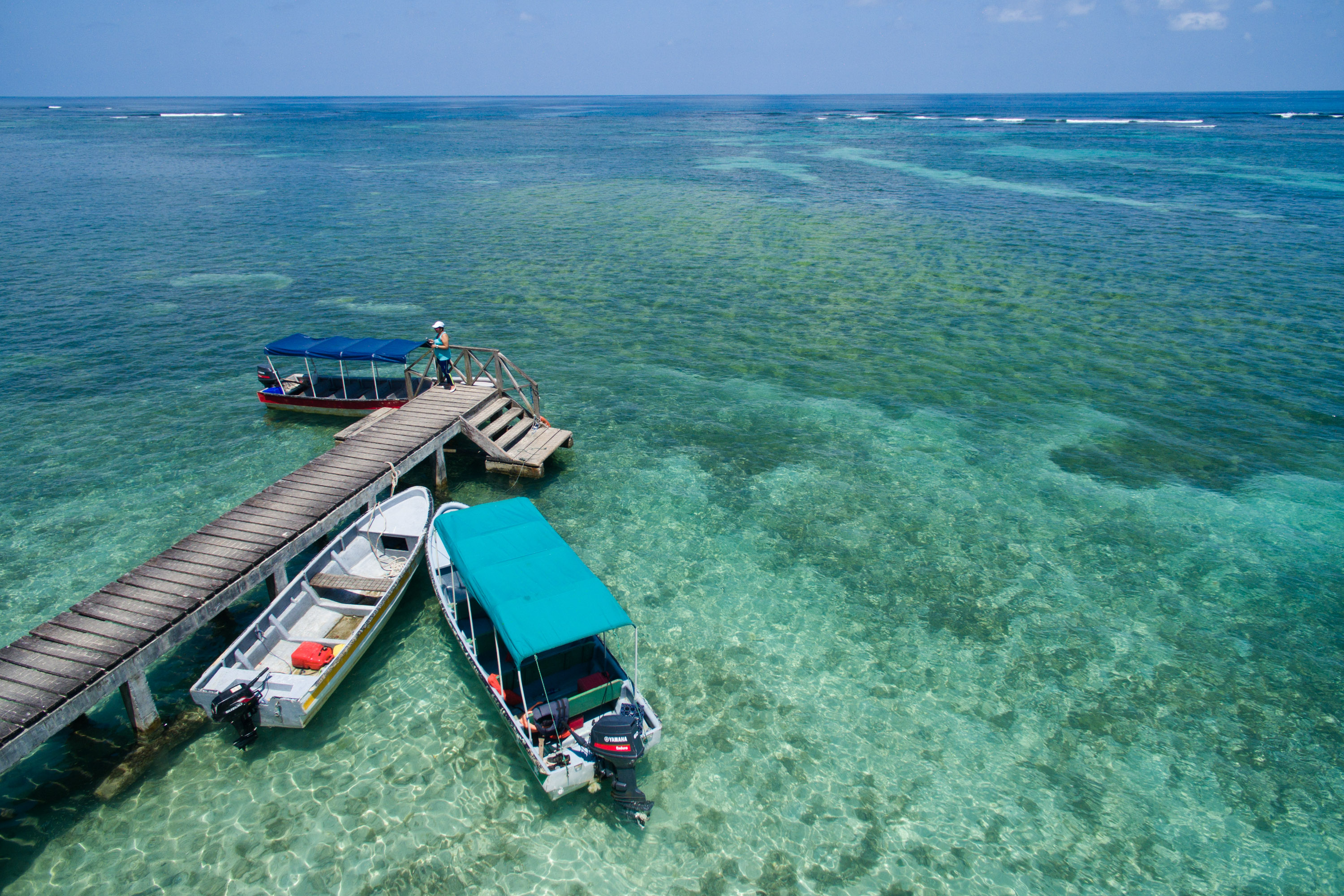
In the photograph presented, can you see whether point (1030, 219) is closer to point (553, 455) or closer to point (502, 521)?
point (553, 455)

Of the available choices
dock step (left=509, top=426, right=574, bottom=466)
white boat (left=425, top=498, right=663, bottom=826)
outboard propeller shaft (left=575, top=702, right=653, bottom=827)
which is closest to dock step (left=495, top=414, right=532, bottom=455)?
dock step (left=509, top=426, right=574, bottom=466)

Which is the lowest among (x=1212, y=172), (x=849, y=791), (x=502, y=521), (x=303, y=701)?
(x=849, y=791)

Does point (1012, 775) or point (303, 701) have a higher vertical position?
point (303, 701)

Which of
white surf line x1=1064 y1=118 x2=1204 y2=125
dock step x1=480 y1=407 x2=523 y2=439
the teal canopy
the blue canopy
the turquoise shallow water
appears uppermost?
white surf line x1=1064 y1=118 x2=1204 y2=125

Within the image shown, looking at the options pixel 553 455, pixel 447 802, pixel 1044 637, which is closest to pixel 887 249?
pixel 553 455

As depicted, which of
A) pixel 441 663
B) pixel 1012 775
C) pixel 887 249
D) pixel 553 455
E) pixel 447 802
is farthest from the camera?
pixel 887 249

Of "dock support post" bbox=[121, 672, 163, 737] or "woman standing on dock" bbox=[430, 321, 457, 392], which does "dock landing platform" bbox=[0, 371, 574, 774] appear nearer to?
"dock support post" bbox=[121, 672, 163, 737]

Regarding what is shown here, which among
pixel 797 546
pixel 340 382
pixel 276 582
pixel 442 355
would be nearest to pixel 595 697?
pixel 797 546
